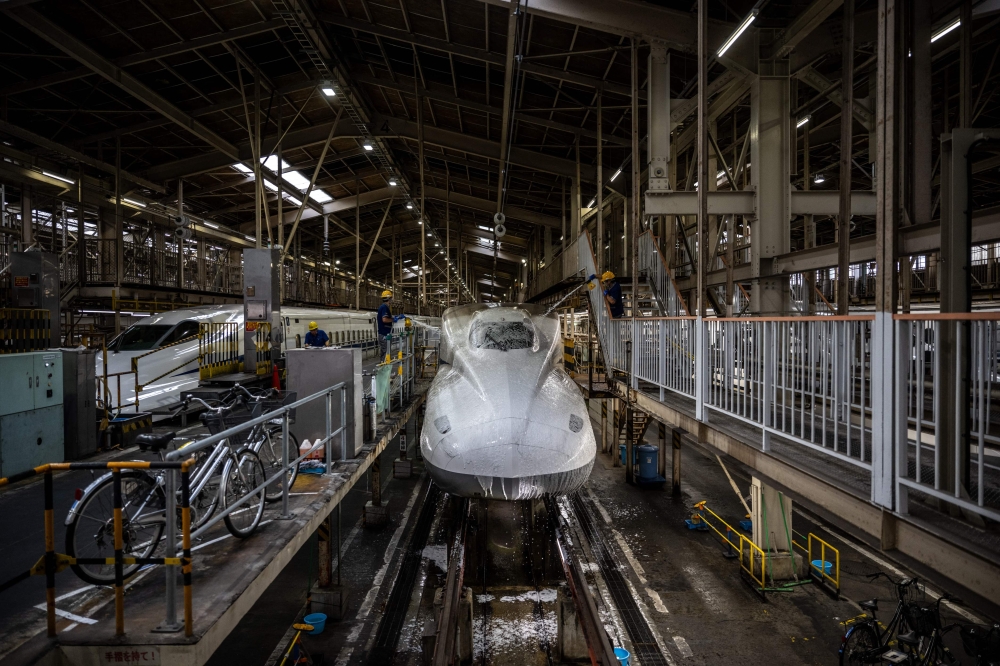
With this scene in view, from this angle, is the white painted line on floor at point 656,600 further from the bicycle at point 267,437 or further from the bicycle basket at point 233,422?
the bicycle basket at point 233,422

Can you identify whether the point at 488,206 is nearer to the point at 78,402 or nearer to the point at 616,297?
the point at 616,297

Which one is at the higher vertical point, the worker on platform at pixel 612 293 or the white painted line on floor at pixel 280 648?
the worker on platform at pixel 612 293

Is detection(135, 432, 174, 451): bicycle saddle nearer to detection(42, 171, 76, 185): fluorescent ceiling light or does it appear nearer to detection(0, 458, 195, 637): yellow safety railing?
detection(0, 458, 195, 637): yellow safety railing

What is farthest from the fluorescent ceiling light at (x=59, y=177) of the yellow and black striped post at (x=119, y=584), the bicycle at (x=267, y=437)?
the yellow and black striped post at (x=119, y=584)

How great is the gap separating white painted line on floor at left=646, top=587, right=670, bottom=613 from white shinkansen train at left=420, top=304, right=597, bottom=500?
489cm

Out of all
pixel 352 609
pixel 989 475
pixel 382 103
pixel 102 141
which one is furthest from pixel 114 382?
pixel 989 475

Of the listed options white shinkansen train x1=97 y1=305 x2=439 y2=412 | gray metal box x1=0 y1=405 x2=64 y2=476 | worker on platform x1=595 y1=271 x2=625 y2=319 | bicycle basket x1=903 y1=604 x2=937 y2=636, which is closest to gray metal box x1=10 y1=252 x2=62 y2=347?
gray metal box x1=0 y1=405 x2=64 y2=476

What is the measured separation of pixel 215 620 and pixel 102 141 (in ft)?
74.0

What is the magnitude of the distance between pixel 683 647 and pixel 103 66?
1982cm

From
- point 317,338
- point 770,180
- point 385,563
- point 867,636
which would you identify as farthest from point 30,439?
point 867,636

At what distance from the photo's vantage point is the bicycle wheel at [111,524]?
4.08 m

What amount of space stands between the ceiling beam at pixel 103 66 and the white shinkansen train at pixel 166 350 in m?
6.70

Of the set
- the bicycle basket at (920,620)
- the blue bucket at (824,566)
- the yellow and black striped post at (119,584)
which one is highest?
the yellow and black striped post at (119,584)

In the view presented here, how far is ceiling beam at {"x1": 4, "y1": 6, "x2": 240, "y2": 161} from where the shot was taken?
12547 millimetres
